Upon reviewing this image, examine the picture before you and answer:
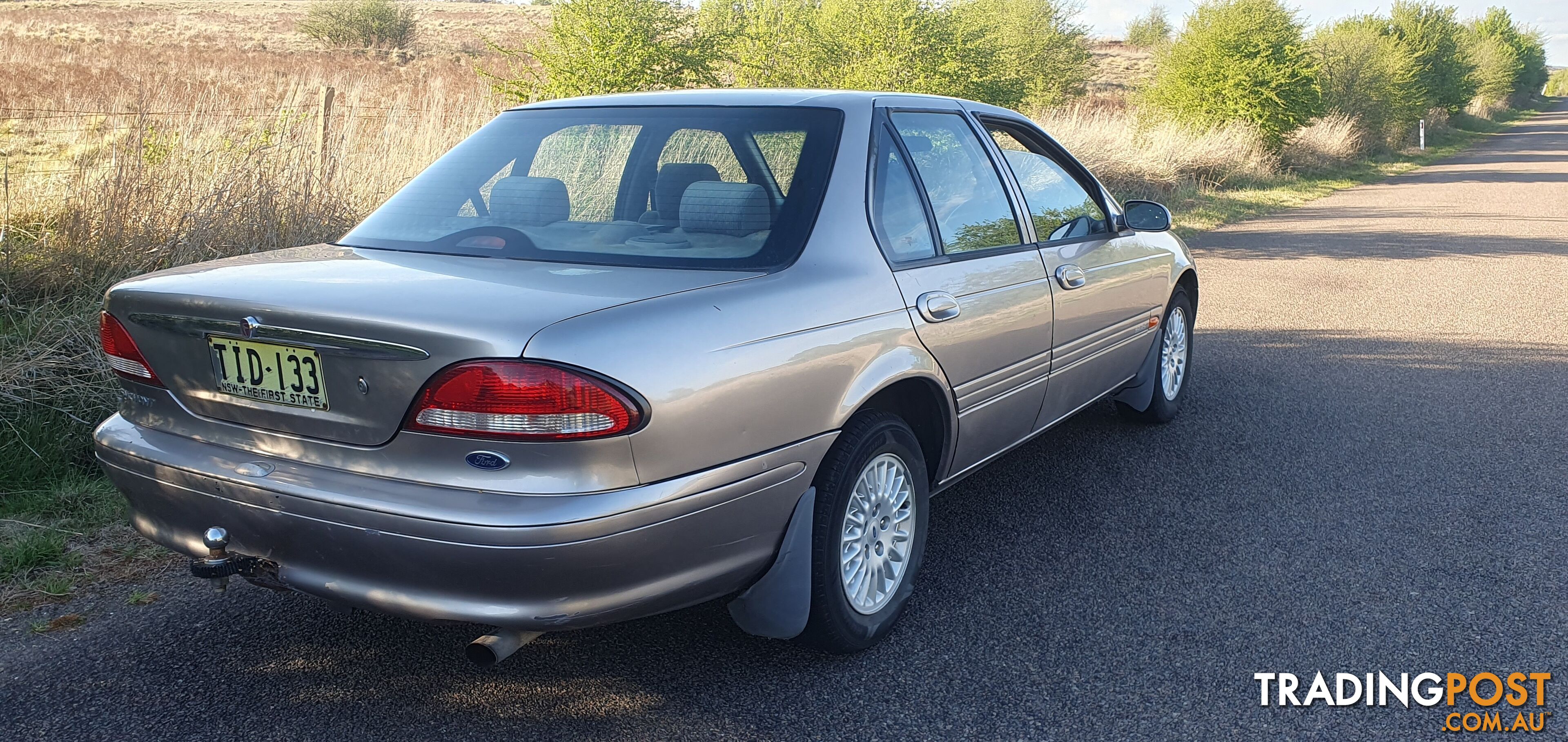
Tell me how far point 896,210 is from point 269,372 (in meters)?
1.76

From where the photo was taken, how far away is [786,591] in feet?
9.15

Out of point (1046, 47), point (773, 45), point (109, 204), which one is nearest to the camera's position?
point (109, 204)

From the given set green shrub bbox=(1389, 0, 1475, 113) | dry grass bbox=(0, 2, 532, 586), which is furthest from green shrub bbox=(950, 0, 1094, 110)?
dry grass bbox=(0, 2, 532, 586)

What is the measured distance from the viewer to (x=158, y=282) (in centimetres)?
275

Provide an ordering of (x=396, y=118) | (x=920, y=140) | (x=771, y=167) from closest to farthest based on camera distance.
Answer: (x=771, y=167) < (x=920, y=140) < (x=396, y=118)

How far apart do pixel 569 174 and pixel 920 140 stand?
1130 mm

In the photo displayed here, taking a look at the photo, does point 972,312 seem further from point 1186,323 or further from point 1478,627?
point 1186,323

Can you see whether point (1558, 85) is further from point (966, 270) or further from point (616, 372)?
point (616, 372)

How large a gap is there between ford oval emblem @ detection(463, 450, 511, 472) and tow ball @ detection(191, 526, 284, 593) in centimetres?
61

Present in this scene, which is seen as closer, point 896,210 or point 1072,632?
point 1072,632

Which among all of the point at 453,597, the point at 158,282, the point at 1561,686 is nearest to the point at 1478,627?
the point at 1561,686

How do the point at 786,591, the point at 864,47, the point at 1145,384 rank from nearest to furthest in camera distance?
the point at 786,591
the point at 1145,384
the point at 864,47

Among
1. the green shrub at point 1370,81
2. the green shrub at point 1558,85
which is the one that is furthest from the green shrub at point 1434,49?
the green shrub at point 1558,85

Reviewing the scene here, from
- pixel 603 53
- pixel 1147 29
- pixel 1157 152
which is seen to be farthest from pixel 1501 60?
pixel 603 53
